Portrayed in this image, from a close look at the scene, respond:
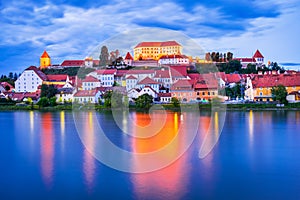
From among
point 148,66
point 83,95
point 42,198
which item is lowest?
point 42,198

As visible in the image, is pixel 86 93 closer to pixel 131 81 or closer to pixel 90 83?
pixel 90 83

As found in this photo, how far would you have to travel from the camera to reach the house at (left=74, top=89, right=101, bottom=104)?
81.7ft

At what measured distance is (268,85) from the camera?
2214 cm

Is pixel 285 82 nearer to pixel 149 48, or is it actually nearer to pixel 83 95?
pixel 83 95

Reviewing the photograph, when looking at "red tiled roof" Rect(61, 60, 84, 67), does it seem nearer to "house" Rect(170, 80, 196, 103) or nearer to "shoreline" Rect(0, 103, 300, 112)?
"shoreline" Rect(0, 103, 300, 112)

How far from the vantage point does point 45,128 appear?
13562mm

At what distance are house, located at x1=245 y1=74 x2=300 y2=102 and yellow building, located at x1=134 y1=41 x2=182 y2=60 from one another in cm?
1811

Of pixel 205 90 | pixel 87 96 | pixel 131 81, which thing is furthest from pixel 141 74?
pixel 205 90

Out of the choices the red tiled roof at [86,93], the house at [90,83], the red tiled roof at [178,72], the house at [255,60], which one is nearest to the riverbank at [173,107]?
the red tiled roof at [86,93]

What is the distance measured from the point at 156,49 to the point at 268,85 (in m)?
20.5

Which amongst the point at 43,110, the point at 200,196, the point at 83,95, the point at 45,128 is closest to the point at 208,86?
the point at 83,95

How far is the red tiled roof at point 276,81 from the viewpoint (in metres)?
21.8

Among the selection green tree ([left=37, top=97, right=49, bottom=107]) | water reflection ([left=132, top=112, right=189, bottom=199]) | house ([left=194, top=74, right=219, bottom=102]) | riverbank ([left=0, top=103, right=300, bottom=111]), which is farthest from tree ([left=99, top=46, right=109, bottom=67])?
water reflection ([left=132, top=112, right=189, bottom=199])

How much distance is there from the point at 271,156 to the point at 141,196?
151 inches
